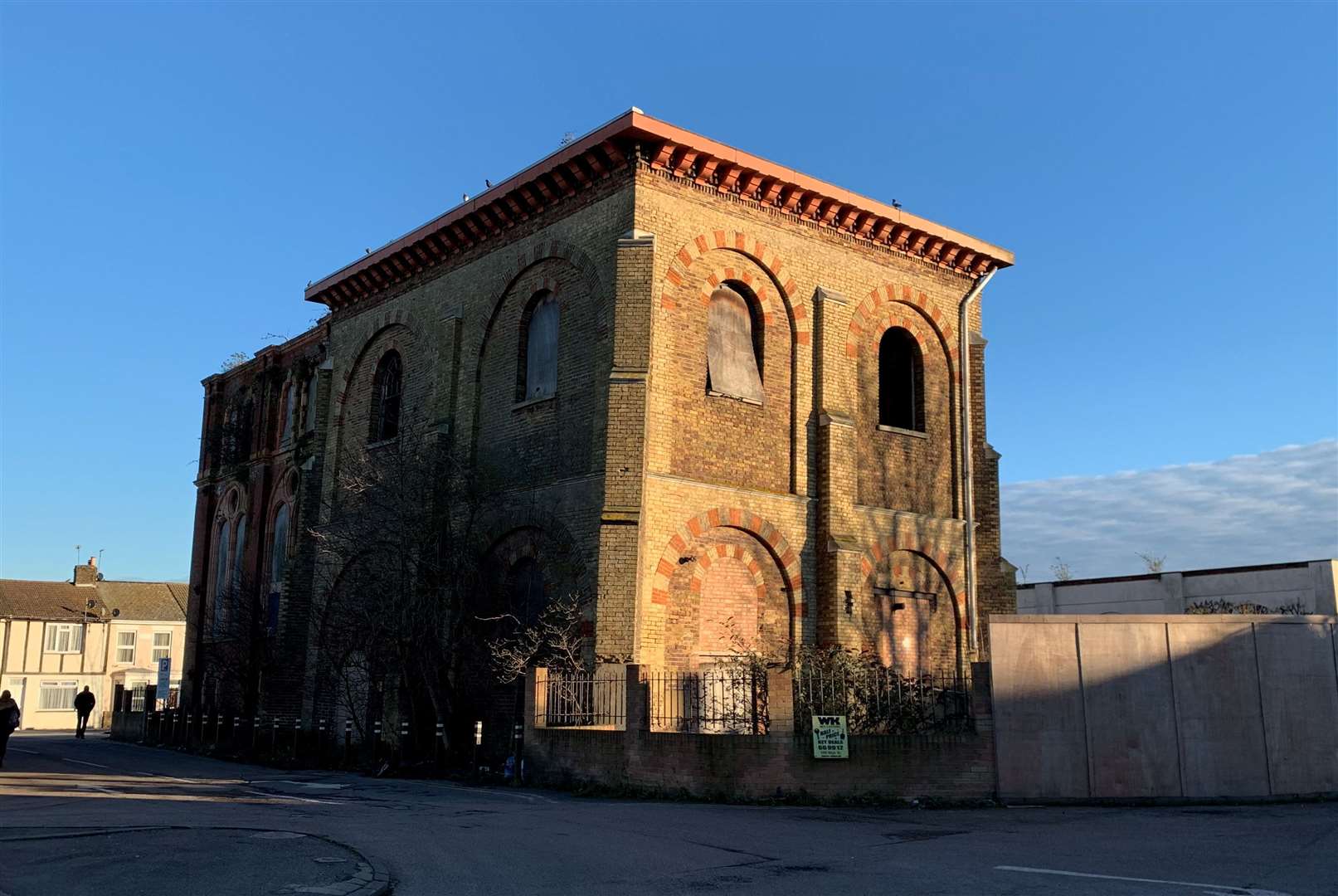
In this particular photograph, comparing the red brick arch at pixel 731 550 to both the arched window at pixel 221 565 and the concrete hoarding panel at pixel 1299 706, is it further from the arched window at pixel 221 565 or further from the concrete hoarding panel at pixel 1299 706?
the arched window at pixel 221 565

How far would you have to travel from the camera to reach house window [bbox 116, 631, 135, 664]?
2207 inches

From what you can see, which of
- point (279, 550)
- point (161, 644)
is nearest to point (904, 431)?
point (279, 550)

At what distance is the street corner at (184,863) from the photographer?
8.09 meters

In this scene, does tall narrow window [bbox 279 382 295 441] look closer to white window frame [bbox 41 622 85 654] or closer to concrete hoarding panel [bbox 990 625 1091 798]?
concrete hoarding panel [bbox 990 625 1091 798]

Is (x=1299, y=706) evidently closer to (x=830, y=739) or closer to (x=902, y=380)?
(x=830, y=739)

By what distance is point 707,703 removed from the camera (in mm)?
17906

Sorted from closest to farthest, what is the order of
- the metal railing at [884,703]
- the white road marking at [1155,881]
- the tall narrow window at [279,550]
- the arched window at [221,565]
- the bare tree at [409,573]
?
the white road marking at [1155,881] < the metal railing at [884,703] < the bare tree at [409,573] < the tall narrow window at [279,550] < the arched window at [221,565]

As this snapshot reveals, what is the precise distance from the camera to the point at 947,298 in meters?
24.0

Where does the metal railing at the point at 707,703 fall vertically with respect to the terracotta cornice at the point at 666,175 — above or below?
below

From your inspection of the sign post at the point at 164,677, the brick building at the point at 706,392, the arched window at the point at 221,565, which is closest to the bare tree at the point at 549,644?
the brick building at the point at 706,392

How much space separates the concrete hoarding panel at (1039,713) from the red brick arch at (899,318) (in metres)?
7.81

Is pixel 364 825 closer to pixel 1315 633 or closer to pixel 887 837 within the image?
pixel 887 837

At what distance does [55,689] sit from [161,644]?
546 cm

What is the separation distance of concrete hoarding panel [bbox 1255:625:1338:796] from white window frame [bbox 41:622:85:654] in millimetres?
54069
